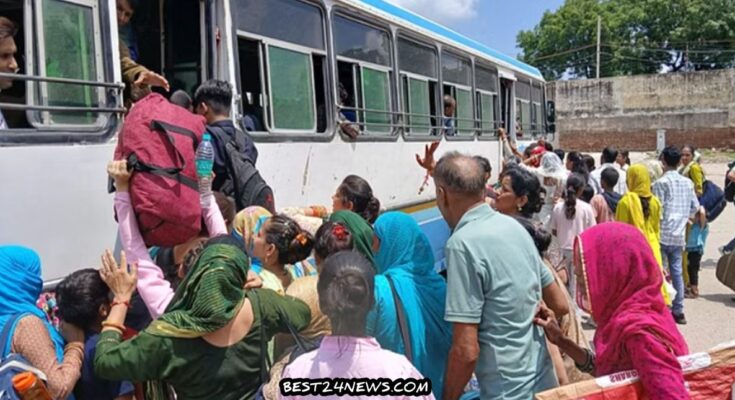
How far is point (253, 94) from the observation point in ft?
13.9

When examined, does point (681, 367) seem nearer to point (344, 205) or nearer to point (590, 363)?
point (590, 363)

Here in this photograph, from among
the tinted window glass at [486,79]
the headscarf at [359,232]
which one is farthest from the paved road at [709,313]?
the headscarf at [359,232]

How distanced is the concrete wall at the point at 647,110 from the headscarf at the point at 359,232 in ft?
101

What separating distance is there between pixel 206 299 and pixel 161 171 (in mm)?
652

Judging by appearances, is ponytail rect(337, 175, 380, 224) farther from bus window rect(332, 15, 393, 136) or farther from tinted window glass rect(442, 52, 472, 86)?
tinted window glass rect(442, 52, 472, 86)

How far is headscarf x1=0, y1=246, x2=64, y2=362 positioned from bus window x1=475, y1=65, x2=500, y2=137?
7.18m

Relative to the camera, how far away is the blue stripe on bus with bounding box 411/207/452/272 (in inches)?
257

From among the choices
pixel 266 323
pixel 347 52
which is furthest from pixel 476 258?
pixel 347 52

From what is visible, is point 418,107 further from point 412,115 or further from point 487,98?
point 487,98

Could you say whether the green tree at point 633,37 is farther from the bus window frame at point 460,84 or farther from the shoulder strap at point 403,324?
the shoulder strap at point 403,324

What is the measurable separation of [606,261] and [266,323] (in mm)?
1383

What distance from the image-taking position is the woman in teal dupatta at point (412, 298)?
7.64ft

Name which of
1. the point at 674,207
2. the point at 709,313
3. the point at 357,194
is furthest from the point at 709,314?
the point at 357,194

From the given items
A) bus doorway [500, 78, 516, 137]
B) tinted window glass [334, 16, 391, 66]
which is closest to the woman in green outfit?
tinted window glass [334, 16, 391, 66]
